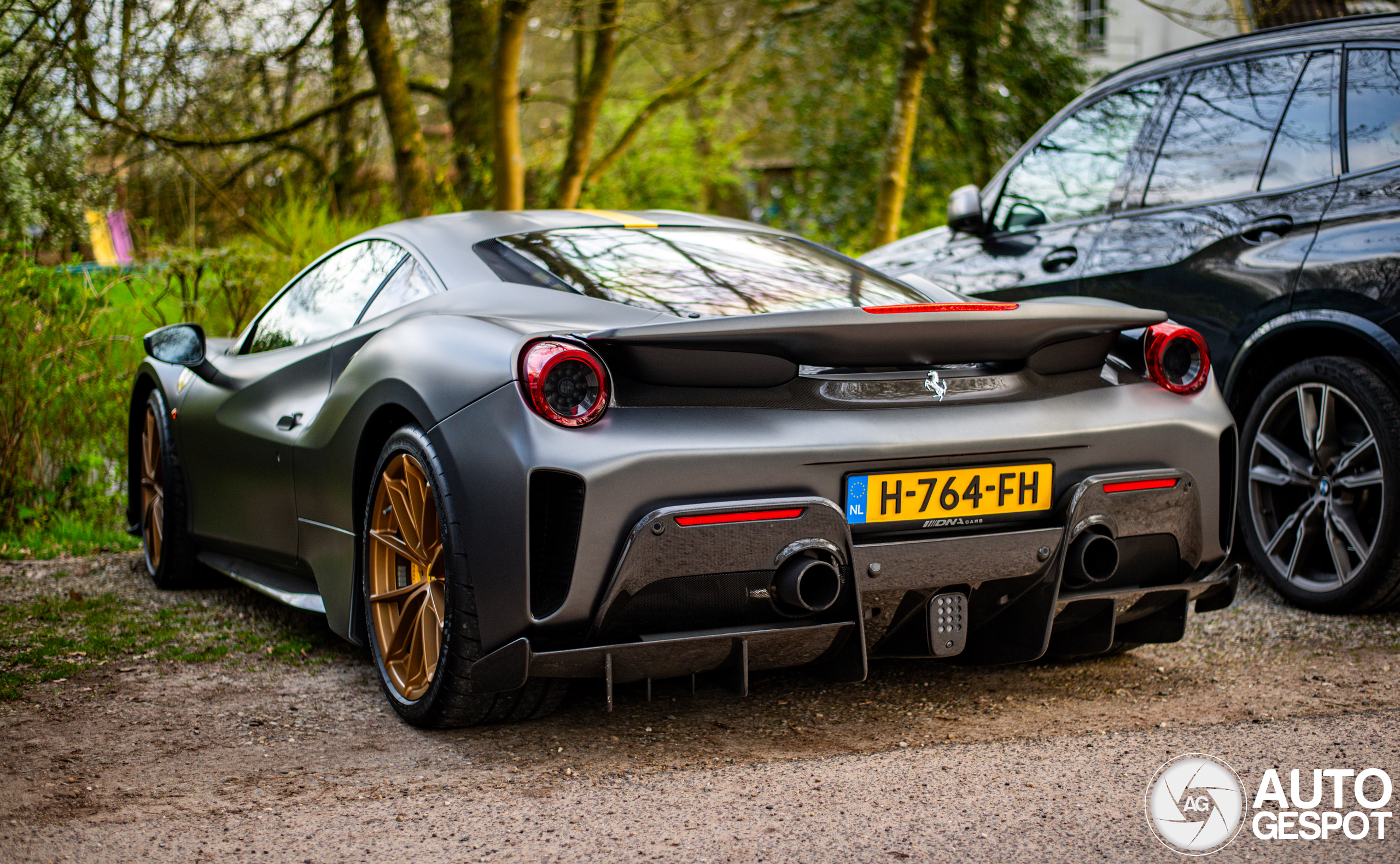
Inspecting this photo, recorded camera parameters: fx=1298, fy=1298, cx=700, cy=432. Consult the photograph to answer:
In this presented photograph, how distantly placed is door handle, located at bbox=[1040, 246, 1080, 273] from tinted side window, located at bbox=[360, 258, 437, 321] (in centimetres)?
275

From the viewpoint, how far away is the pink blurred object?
962 centimetres

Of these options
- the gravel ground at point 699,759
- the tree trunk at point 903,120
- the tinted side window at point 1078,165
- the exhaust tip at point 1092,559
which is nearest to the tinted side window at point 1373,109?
the tinted side window at point 1078,165

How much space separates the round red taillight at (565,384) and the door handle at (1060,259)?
3036mm

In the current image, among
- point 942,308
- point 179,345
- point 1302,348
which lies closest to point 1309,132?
point 1302,348

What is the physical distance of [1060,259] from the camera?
17.3 feet

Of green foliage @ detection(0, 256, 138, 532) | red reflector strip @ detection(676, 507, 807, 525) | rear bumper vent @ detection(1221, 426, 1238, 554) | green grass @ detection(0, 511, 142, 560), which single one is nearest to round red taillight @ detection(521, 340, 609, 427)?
red reflector strip @ detection(676, 507, 807, 525)

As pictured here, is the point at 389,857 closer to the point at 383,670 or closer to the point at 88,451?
the point at 383,670

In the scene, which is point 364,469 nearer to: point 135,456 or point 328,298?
point 328,298

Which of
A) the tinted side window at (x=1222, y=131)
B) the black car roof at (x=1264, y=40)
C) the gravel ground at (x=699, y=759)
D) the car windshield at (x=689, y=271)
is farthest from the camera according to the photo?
the tinted side window at (x=1222, y=131)

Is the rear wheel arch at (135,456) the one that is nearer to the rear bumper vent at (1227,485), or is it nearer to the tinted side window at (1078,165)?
the tinted side window at (1078,165)

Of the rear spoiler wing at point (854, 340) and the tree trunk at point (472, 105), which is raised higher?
the tree trunk at point (472, 105)

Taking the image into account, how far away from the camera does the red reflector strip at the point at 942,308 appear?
292 centimetres

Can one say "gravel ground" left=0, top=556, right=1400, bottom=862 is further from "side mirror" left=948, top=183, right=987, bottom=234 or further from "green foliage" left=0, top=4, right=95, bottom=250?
"green foliage" left=0, top=4, right=95, bottom=250

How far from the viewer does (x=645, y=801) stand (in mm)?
2705
